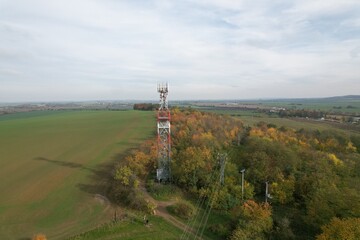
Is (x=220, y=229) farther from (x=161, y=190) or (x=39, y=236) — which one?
(x=39, y=236)

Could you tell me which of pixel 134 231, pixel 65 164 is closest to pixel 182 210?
pixel 134 231

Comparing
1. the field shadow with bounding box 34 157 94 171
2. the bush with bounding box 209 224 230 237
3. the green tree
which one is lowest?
the bush with bounding box 209 224 230 237

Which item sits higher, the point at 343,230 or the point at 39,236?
the point at 343,230

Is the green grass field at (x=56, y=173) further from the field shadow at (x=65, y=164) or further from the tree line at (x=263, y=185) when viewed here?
the tree line at (x=263, y=185)

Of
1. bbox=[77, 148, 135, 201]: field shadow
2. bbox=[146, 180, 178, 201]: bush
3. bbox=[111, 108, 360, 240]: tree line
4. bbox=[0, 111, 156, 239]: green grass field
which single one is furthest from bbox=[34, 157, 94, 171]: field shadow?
bbox=[146, 180, 178, 201]: bush

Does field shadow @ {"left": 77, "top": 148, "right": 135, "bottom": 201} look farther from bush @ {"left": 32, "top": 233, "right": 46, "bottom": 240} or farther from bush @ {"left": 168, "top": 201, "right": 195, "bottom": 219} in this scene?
bush @ {"left": 32, "top": 233, "right": 46, "bottom": 240}

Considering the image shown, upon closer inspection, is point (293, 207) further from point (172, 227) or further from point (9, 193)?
point (9, 193)

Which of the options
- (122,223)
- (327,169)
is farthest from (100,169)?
(327,169)
